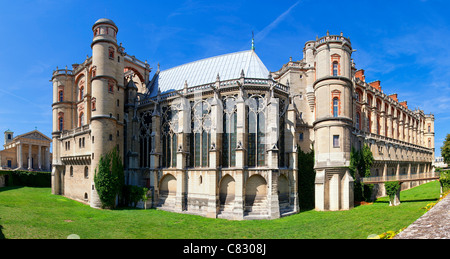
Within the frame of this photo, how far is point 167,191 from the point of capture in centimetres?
3422

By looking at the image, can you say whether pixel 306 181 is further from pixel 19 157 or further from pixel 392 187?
pixel 19 157

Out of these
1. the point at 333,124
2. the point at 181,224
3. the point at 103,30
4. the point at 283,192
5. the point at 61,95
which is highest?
the point at 103,30

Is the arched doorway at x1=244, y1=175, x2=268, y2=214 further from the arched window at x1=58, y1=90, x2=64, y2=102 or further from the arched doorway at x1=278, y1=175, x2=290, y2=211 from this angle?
the arched window at x1=58, y1=90, x2=64, y2=102

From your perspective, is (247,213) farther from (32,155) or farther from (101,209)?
(32,155)

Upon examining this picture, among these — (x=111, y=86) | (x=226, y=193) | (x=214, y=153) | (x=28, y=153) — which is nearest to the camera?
(x=214, y=153)

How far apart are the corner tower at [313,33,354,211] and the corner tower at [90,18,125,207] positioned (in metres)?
26.3

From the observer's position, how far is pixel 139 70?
44.2 meters

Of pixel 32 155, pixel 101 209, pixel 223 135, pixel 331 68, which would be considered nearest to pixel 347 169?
pixel 331 68

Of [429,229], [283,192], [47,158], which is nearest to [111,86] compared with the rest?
[283,192]

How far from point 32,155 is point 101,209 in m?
54.2

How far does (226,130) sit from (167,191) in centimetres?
1174

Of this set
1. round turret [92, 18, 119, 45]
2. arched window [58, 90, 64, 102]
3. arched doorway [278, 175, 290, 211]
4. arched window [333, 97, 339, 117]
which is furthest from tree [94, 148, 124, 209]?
arched window [333, 97, 339, 117]
